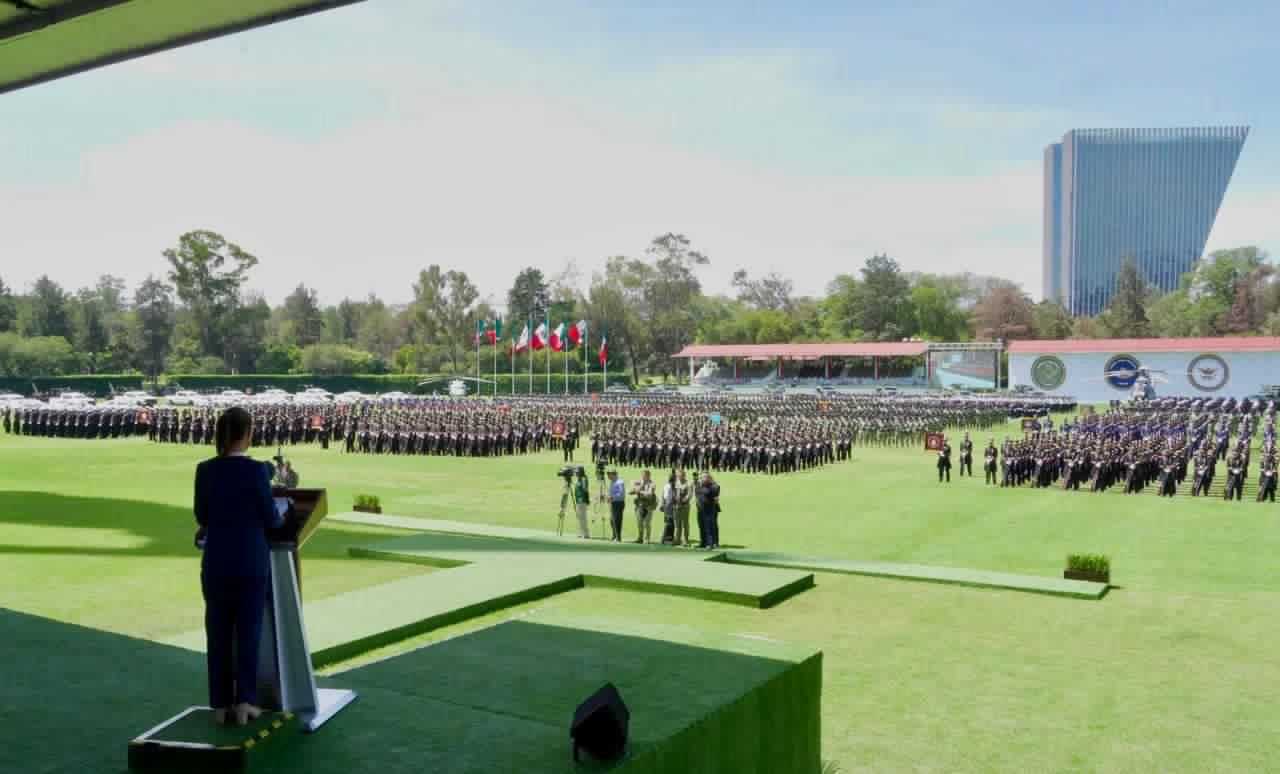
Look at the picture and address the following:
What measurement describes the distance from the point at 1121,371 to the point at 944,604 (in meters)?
53.5

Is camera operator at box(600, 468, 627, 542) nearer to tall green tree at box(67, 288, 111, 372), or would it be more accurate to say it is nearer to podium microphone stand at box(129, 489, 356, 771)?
podium microphone stand at box(129, 489, 356, 771)

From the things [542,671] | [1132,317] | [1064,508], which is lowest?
[1064,508]

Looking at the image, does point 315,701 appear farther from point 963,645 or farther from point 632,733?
point 963,645

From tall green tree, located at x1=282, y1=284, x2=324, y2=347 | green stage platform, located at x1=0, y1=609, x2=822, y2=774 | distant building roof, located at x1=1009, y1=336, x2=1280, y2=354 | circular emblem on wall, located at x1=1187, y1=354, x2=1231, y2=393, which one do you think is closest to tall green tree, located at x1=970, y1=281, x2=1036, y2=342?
distant building roof, located at x1=1009, y1=336, x2=1280, y2=354

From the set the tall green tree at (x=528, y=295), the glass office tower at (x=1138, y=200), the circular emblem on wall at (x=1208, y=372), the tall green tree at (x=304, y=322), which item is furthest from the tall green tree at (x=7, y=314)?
the glass office tower at (x=1138, y=200)

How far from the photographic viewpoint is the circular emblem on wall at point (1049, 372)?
5950cm

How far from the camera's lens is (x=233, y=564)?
12.0ft

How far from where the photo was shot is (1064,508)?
750 inches

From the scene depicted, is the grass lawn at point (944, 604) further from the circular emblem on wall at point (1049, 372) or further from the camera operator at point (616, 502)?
the circular emblem on wall at point (1049, 372)

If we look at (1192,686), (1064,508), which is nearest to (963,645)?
(1192,686)

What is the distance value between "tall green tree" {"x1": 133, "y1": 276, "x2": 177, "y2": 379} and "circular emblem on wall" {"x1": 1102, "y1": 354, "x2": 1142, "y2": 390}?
6800 centimetres

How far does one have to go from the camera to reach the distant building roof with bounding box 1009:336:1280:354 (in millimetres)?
54906

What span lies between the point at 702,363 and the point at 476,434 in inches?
2120

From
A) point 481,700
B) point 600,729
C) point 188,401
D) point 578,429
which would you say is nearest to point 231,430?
point 481,700
